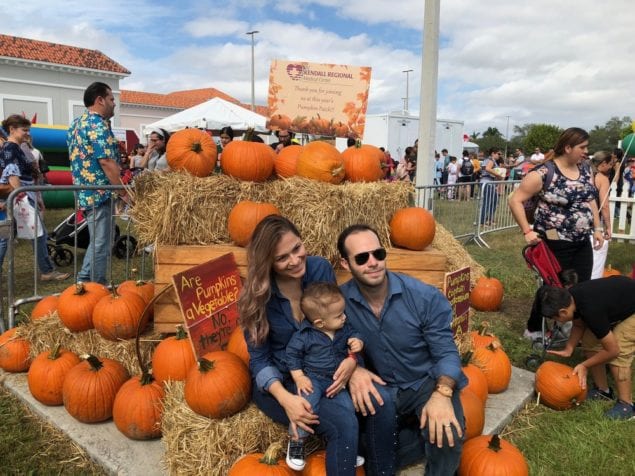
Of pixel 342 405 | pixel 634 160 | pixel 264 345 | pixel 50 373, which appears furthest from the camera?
pixel 634 160

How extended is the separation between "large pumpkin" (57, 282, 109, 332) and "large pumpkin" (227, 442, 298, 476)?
200 cm

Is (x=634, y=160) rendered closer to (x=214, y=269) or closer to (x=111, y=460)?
(x=214, y=269)

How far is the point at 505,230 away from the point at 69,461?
1152cm

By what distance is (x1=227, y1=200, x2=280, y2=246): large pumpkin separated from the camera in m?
3.63

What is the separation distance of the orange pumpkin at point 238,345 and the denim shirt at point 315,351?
65 cm

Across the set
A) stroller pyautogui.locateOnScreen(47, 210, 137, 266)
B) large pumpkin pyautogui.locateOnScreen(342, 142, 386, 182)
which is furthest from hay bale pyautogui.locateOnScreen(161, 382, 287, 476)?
stroller pyautogui.locateOnScreen(47, 210, 137, 266)

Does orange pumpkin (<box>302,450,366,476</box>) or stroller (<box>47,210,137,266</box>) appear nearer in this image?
orange pumpkin (<box>302,450,366,476</box>)

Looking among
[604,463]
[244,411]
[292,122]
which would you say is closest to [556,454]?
[604,463]

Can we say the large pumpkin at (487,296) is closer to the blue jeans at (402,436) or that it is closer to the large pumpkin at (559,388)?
the large pumpkin at (559,388)

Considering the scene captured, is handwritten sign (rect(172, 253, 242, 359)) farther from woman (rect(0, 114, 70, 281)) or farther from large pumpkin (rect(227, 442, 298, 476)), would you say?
woman (rect(0, 114, 70, 281))

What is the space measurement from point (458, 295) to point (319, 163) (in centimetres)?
156

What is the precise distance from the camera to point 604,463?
9.49 ft

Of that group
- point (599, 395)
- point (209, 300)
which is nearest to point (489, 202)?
point (599, 395)

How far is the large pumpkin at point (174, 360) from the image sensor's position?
3188mm
